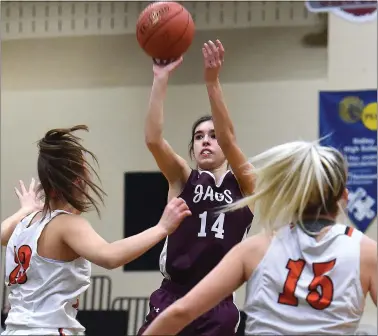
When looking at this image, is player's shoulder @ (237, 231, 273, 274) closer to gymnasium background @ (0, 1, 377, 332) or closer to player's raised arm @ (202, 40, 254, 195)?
player's raised arm @ (202, 40, 254, 195)

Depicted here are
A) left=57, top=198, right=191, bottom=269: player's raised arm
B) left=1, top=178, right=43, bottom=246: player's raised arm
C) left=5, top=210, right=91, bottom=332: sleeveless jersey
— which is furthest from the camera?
left=1, top=178, right=43, bottom=246: player's raised arm

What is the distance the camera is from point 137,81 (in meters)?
9.35

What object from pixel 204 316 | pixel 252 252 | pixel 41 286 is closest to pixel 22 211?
pixel 41 286

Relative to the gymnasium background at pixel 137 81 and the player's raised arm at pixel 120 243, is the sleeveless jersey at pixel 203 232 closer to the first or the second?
the player's raised arm at pixel 120 243

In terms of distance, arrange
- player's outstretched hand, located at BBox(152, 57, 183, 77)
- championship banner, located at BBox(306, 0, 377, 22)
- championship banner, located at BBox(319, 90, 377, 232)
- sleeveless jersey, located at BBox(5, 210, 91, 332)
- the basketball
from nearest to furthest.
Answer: sleeveless jersey, located at BBox(5, 210, 91, 332) → player's outstretched hand, located at BBox(152, 57, 183, 77) → the basketball → championship banner, located at BBox(319, 90, 377, 232) → championship banner, located at BBox(306, 0, 377, 22)

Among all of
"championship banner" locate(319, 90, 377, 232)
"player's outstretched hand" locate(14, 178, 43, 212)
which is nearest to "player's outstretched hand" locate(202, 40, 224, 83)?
"player's outstretched hand" locate(14, 178, 43, 212)

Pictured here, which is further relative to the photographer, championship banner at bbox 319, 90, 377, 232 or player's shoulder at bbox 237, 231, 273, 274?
championship banner at bbox 319, 90, 377, 232

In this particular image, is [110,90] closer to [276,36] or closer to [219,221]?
[276,36]

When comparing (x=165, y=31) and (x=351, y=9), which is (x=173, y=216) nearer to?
(x=165, y=31)

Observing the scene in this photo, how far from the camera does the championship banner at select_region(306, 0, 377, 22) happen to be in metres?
8.28

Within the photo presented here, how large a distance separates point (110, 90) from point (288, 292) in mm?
7486

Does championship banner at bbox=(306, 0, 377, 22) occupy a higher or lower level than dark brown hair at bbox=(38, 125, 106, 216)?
higher

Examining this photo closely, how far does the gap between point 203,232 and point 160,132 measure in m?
0.51

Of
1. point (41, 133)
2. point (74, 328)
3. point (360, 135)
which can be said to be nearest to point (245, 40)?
point (360, 135)
